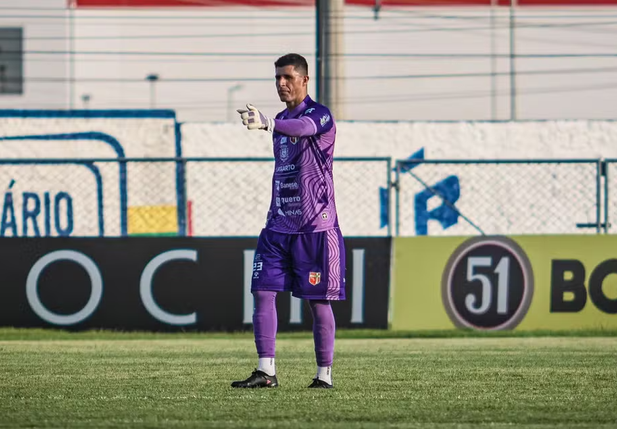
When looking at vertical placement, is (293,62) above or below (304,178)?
above

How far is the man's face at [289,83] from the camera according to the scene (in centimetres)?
706

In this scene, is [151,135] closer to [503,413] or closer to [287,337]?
A: [287,337]

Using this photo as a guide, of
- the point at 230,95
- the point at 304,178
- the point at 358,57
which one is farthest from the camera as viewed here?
the point at 230,95

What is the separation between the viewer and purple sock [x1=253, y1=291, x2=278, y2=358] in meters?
7.11

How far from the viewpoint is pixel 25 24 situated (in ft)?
109

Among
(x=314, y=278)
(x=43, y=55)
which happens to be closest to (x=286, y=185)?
(x=314, y=278)

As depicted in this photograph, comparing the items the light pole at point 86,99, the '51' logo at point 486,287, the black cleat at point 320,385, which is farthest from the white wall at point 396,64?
the black cleat at point 320,385

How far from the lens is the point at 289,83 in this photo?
279 inches

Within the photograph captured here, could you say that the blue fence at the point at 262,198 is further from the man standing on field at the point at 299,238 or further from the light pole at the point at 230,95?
the light pole at the point at 230,95

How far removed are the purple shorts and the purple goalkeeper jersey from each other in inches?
2.3

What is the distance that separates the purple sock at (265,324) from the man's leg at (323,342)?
0.25 meters

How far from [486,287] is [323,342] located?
539cm

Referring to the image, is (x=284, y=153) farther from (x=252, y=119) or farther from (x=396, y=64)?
(x=396, y=64)

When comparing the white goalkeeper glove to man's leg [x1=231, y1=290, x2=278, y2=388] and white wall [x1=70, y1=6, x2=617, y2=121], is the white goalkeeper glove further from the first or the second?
white wall [x1=70, y1=6, x2=617, y2=121]
